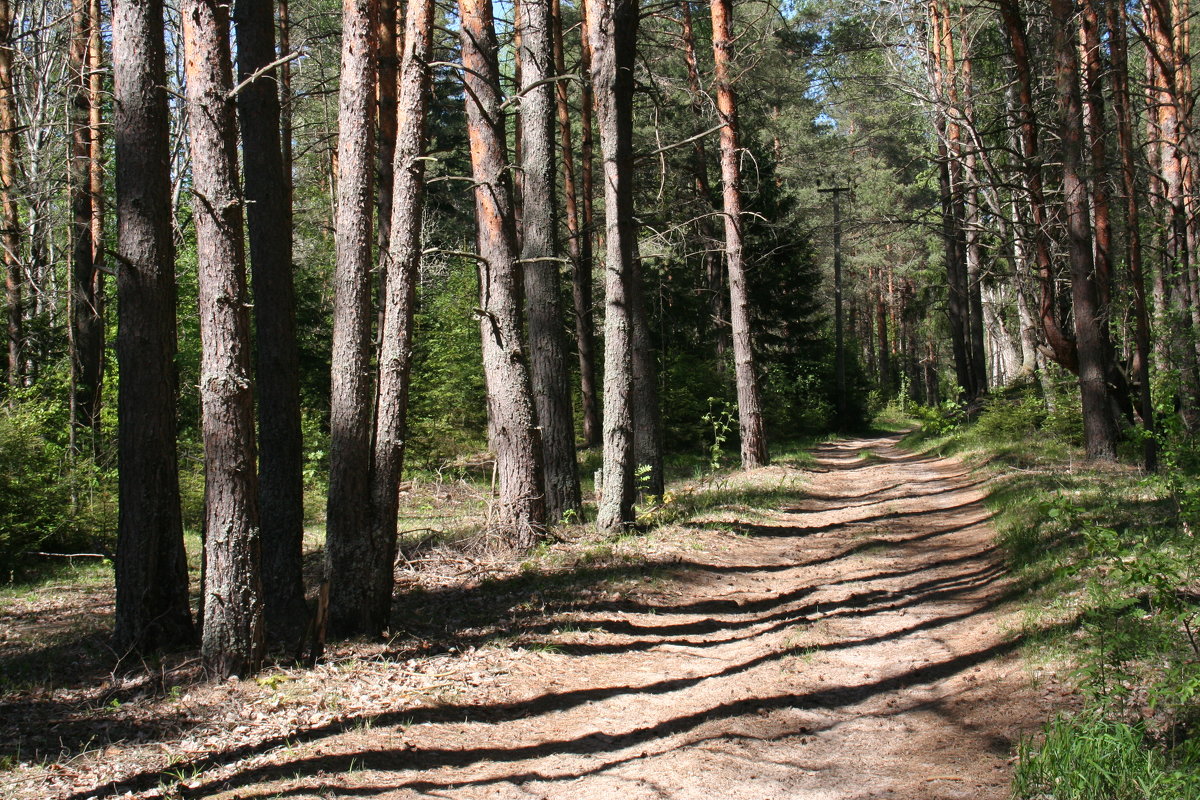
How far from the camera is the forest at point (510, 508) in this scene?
477 centimetres

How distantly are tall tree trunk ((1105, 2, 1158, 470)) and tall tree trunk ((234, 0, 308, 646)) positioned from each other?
9.18 m

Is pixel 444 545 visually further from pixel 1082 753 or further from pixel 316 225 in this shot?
pixel 316 225

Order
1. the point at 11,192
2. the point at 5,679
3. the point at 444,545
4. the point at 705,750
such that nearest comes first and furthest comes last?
the point at 705,750
the point at 5,679
the point at 444,545
the point at 11,192

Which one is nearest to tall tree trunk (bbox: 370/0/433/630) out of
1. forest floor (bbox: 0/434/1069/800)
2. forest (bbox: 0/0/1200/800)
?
forest (bbox: 0/0/1200/800)

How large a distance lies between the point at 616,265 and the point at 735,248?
7.23 metres

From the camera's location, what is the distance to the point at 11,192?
→ 13.8 metres

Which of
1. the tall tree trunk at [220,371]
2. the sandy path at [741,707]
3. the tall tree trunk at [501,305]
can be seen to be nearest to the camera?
the sandy path at [741,707]

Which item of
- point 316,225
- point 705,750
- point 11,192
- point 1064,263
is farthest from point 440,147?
point 705,750

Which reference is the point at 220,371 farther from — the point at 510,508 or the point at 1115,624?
the point at 1115,624

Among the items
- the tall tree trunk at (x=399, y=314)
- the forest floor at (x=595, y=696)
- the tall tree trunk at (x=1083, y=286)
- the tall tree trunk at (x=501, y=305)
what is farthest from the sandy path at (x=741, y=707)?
the tall tree trunk at (x=1083, y=286)

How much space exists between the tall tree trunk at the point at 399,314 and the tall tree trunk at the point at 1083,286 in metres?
10.2

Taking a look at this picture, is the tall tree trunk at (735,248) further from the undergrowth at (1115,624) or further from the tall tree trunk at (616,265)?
the undergrowth at (1115,624)

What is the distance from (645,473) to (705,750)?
6692mm

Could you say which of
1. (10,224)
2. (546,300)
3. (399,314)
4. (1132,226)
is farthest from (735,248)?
(10,224)
